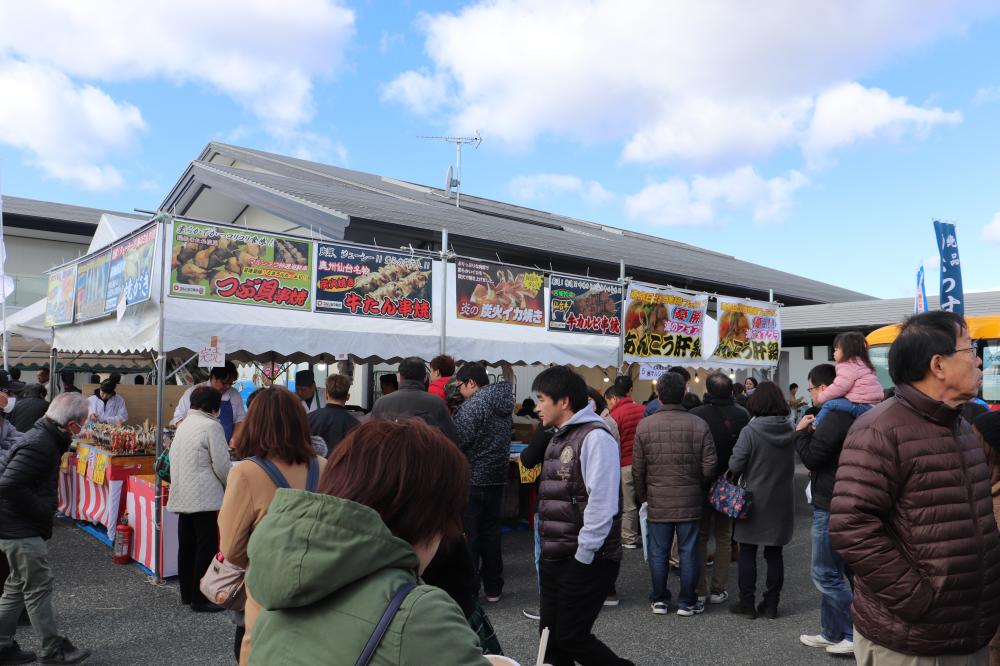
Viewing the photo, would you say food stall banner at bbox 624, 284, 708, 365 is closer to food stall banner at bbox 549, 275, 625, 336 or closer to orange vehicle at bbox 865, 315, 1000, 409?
food stall banner at bbox 549, 275, 625, 336

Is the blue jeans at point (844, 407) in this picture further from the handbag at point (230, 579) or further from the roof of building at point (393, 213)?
the roof of building at point (393, 213)

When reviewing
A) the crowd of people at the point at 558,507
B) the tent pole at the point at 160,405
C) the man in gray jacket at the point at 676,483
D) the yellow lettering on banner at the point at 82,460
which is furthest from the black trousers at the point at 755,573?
the yellow lettering on banner at the point at 82,460

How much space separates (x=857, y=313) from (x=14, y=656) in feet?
62.5

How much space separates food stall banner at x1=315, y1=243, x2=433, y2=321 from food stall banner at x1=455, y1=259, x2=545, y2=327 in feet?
1.42

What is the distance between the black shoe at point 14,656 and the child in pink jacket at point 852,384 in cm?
543

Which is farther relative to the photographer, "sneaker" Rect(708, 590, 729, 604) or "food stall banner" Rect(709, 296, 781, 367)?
"food stall banner" Rect(709, 296, 781, 367)

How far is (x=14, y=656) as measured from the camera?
445 centimetres

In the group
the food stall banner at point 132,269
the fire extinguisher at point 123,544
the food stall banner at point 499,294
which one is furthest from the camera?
the food stall banner at point 499,294

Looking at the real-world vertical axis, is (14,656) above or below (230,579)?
below

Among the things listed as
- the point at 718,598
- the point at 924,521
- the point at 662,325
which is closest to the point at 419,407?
the point at 718,598

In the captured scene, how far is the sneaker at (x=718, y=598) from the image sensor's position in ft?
19.5

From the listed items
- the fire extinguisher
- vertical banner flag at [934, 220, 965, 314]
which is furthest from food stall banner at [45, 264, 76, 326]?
vertical banner flag at [934, 220, 965, 314]

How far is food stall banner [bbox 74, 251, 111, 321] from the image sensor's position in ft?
23.9

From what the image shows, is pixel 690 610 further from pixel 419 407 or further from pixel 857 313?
pixel 857 313
